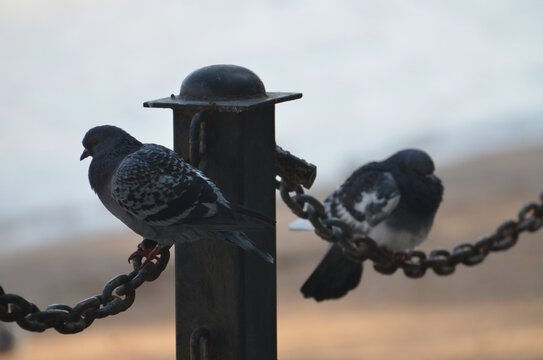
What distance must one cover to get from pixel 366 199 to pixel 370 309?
348 centimetres

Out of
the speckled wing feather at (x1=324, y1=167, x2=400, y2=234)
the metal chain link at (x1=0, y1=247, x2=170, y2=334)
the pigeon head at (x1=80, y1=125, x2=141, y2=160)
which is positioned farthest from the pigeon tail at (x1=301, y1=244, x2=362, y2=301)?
the metal chain link at (x1=0, y1=247, x2=170, y2=334)

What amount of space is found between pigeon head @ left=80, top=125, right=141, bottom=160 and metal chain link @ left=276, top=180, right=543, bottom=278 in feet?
1.95

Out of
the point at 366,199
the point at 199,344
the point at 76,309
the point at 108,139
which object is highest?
the point at 108,139

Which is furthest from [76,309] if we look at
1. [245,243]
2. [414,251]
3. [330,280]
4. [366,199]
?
[366,199]

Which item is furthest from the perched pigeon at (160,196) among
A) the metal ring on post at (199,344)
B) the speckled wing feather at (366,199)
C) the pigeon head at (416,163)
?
the pigeon head at (416,163)

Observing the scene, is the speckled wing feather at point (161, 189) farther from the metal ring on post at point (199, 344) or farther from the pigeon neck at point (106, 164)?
the metal ring on post at point (199, 344)

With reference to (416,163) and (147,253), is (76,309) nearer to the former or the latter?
(147,253)

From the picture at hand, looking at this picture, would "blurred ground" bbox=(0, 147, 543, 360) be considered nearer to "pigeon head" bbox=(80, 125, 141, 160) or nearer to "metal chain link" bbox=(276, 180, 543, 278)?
"metal chain link" bbox=(276, 180, 543, 278)

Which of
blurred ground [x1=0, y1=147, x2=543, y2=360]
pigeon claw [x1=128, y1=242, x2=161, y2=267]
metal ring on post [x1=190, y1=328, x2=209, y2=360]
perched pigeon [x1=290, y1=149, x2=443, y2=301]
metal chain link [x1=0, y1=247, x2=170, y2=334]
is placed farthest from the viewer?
blurred ground [x1=0, y1=147, x2=543, y2=360]

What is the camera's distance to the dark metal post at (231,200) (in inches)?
96.0

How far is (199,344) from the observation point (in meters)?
2.45

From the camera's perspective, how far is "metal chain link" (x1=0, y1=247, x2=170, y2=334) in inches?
87.1

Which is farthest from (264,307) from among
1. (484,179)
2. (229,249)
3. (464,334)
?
(484,179)

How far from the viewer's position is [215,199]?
260 centimetres
